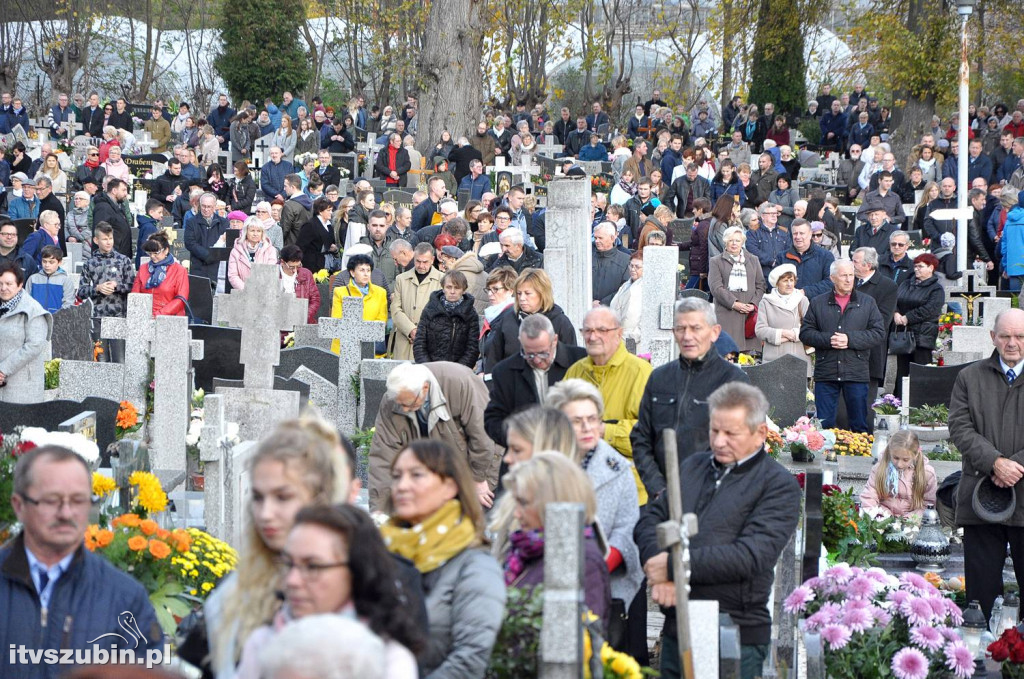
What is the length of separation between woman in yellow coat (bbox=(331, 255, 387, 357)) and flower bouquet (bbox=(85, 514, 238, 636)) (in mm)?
5677

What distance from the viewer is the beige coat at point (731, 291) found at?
13.8 metres

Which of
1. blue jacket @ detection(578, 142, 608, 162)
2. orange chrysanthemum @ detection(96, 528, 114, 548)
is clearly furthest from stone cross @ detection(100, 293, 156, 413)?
blue jacket @ detection(578, 142, 608, 162)

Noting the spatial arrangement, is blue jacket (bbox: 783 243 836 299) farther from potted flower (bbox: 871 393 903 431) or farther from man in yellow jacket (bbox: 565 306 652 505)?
man in yellow jacket (bbox: 565 306 652 505)

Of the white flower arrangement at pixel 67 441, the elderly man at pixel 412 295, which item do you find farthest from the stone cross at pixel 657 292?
the white flower arrangement at pixel 67 441

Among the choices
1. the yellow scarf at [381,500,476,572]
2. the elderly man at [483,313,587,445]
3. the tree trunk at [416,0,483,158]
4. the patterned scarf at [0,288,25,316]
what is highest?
the tree trunk at [416,0,483,158]

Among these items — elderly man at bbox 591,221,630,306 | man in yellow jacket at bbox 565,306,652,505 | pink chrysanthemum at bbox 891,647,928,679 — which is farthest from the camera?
elderly man at bbox 591,221,630,306

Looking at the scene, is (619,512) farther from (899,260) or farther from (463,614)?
(899,260)

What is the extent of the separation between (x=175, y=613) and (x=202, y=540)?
50 centimetres

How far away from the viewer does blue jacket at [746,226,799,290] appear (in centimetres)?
1531

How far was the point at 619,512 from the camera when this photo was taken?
20.5ft

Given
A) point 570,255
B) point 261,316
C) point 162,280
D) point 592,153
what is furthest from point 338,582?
point 592,153

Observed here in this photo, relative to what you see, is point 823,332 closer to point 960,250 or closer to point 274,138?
point 960,250

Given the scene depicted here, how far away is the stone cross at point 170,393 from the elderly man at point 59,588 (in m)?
5.61

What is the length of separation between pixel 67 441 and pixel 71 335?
217 inches
